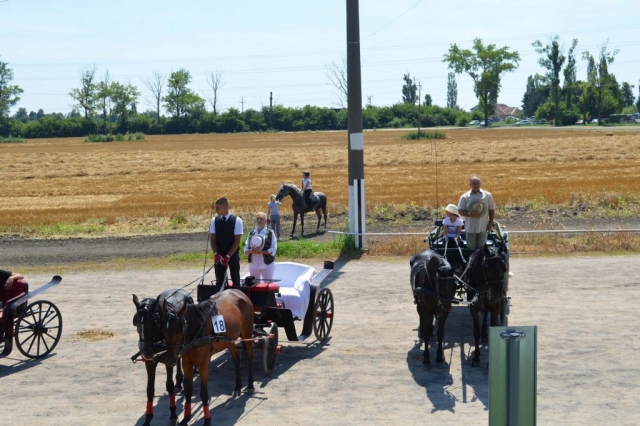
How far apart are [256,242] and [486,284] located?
313 centimetres

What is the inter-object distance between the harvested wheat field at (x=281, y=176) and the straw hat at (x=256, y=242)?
17.9 metres

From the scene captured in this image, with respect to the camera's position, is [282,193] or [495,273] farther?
[282,193]

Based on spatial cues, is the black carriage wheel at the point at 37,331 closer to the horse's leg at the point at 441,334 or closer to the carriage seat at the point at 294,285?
the carriage seat at the point at 294,285

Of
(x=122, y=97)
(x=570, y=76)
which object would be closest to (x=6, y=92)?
(x=122, y=97)

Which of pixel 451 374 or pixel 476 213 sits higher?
pixel 476 213

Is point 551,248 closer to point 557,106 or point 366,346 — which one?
point 366,346

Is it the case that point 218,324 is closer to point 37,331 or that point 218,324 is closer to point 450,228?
point 37,331

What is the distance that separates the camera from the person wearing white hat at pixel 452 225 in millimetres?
12797

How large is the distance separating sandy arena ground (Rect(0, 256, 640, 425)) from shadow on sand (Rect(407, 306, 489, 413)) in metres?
0.02

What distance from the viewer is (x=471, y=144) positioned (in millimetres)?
69062

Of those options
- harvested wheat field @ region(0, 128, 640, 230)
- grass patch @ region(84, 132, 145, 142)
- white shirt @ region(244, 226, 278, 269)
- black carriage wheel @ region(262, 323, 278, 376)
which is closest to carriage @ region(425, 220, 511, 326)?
white shirt @ region(244, 226, 278, 269)

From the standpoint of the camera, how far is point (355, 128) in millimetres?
20859

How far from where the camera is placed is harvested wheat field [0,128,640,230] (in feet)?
106

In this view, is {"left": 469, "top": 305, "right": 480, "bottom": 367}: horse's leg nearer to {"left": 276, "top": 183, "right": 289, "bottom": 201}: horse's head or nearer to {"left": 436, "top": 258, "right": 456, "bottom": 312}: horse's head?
{"left": 436, "top": 258, "right": 456, "bottom": 312}: horse's head
